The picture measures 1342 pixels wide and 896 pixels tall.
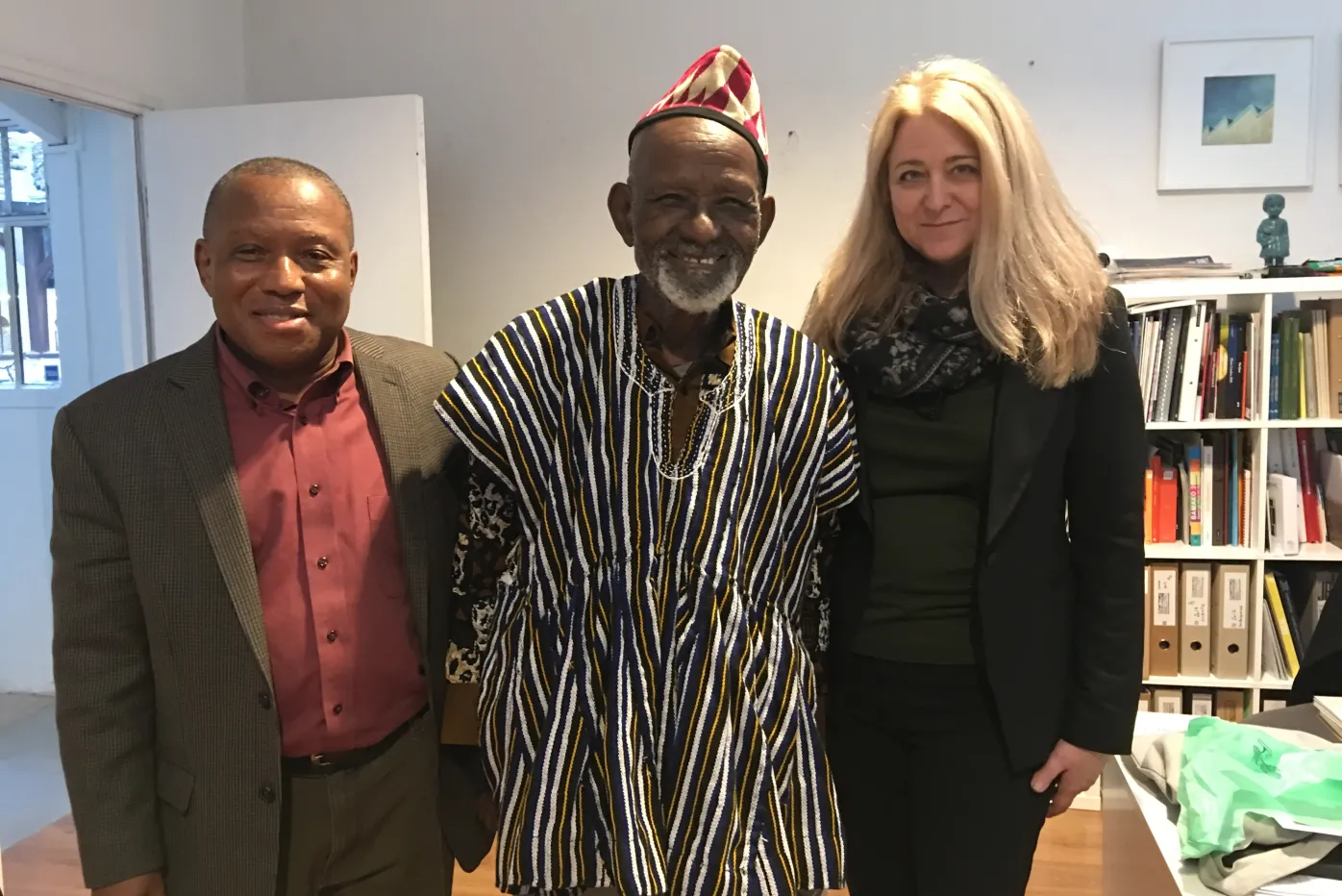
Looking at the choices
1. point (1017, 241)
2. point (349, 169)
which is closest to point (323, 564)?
point (1017, 241)

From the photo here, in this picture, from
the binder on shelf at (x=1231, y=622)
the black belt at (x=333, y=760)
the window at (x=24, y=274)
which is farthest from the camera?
the window at (x=24, y=274)

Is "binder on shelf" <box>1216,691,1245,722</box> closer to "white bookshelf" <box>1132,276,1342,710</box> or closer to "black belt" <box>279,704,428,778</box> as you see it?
"white bookshelf" <box>1132,276,1342,710</box>

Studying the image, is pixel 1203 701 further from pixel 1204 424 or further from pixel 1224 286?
pixel 1224 286

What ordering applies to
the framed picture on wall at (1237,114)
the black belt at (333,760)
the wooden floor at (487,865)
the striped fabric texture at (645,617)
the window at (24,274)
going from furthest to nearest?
1. the window at (24,274)
2. the framed picture on wall at (1237,114)
3. the wooden floor at (487,865)
4. the black belt at (333,760)
5. the striped fabric texture at (645,617)

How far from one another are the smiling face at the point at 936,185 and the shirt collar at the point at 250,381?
31.3 inches

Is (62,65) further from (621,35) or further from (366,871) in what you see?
(366,871)

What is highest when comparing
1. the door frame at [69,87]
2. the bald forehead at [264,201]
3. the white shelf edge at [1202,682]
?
the door frame at [69,87]

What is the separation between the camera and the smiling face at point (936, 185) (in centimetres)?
130

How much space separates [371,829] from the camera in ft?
4.06

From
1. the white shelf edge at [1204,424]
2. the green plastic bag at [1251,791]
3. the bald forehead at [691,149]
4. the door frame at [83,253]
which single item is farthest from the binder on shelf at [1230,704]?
the door frame at [83,253]

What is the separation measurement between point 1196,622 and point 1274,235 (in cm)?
105

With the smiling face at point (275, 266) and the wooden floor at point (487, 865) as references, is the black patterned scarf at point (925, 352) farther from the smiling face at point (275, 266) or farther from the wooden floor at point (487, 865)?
the wooden floor at point (487, 865)

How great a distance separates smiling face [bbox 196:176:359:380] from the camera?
117cm

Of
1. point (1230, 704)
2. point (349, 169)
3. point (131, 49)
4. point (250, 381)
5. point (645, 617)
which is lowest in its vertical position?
point (1230, 704)
